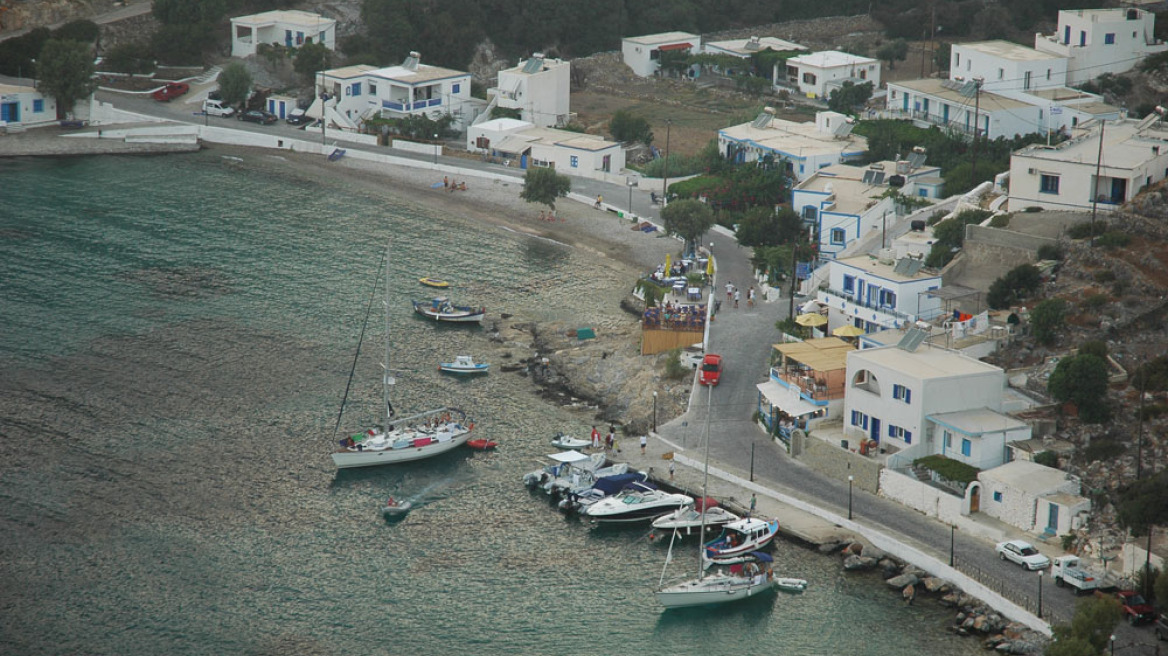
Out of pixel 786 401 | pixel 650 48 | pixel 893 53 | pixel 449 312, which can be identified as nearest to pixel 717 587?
pixel 786 401

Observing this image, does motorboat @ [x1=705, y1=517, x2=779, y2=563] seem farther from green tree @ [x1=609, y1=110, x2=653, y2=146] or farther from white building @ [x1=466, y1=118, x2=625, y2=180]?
green tree @ [x1=609, y1=110, x2=653, y2=146]

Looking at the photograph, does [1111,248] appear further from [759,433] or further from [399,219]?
[399,219]

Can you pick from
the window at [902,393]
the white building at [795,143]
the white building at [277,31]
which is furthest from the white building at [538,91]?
the window at [902,393]

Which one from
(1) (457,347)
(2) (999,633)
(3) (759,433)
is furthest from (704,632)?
(1) (457,347)

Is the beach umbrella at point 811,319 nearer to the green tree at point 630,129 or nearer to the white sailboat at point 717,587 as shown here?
the white sailboat at point 717,587

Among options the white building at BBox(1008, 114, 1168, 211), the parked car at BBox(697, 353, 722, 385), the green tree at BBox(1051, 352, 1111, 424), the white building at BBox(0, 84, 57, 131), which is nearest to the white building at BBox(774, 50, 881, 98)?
the white building at BBox(1008, 114, 1168, 211)

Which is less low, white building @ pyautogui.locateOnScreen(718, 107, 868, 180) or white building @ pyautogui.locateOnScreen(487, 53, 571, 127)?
white building @ pyautogui.locateOnScreen(487, 53, 571, 127)

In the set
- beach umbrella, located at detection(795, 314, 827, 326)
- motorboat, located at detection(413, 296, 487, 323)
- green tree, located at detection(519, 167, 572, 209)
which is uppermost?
green tree, located at detection(519, 167, 572, 209)
